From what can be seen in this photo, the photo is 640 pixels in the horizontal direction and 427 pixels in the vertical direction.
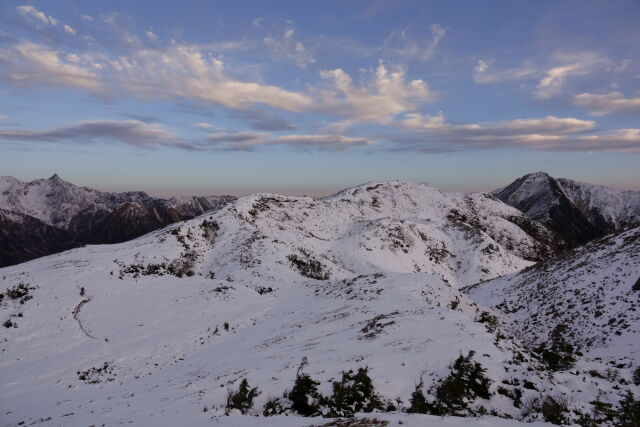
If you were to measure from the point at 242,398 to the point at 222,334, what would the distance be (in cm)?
1813

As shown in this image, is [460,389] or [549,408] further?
[460,389]

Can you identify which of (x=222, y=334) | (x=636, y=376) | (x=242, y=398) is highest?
(x=242, y=398)

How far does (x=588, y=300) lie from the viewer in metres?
26.8

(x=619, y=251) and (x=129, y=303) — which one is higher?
(x=619, y=251)

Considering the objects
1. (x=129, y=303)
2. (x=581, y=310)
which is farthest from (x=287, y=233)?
(x=581, y=310)

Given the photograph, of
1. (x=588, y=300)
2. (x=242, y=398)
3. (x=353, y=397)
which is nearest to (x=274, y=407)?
(x=242, y=398)

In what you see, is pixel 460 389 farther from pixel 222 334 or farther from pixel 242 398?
pixel 222 334

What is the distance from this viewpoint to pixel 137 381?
23.1 metres

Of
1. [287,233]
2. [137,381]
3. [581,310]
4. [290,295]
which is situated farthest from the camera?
[287,233]

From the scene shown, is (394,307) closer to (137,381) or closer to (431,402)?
(431,402)

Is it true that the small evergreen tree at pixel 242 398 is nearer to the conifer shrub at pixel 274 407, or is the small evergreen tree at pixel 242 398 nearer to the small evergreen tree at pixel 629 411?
the conifer shrub at pixel 274 407

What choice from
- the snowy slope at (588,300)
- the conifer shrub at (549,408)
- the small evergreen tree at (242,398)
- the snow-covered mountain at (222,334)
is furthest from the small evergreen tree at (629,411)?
the small evergreen tree at (242,398)

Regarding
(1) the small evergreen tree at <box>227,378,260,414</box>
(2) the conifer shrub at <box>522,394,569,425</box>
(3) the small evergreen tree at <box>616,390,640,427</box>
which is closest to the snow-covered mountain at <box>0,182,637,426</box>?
(2) the conifer shrub at <box>522,394,569,425</box>

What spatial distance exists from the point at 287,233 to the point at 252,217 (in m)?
10.2
